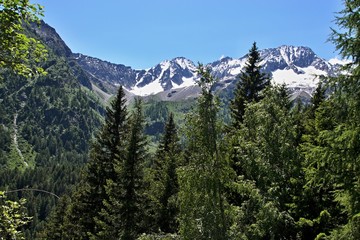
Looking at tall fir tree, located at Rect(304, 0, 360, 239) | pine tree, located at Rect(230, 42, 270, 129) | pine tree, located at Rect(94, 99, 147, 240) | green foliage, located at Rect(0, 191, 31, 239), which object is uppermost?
pine tree, located at Rect(230, 42, 270, 129)

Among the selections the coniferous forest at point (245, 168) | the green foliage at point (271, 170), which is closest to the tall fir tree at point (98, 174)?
the coniferous forest at point (245, 168)

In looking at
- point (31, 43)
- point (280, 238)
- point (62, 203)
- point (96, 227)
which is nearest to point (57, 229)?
point (62, 203)

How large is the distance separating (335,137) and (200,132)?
4.31 m

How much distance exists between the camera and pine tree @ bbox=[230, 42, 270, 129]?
25.2m

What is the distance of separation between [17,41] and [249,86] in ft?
68.2

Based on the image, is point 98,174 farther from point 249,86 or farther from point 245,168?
point 245,168

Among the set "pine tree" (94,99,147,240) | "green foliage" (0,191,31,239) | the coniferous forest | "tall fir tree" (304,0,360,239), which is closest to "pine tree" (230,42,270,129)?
the coniferous forest

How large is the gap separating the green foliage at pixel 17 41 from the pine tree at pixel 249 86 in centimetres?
1782

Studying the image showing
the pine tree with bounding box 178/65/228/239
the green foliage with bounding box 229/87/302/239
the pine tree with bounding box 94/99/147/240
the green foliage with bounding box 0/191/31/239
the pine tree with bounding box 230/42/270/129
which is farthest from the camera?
the pine tree with bounding box 230/42/270/129

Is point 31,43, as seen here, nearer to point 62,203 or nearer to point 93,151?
point 93,151

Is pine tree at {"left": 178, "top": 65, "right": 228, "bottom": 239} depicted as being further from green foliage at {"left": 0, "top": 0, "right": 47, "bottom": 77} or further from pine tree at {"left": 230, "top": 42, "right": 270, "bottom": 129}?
pine tree at {"left": 230, "top": 42, "right": 270, "bottom": 129}

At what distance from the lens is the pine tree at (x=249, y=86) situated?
25.2 m

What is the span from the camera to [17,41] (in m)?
7.93

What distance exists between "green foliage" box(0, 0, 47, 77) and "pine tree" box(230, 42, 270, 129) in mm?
17819
